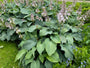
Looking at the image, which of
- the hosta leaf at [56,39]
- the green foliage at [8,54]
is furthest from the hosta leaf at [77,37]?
the green foliage at [8,54]

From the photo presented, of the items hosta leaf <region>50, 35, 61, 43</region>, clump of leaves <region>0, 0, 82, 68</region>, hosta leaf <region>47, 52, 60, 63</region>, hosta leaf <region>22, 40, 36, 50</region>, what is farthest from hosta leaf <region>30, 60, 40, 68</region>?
hosta leaf <region>50, 35, 61, 43</region>

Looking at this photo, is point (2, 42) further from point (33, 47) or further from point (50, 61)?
point (50, 61)

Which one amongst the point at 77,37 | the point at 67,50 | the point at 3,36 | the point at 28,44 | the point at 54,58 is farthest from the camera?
the point at 3,36

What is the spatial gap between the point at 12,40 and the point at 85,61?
241 cm

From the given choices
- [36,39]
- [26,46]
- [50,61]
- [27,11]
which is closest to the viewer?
[50,61]

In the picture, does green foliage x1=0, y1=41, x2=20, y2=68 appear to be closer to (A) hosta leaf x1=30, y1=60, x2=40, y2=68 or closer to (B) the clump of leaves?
(B) the clump of leaves

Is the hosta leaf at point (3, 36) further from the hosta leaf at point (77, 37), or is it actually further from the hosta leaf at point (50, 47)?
the hosta leaf at point (77, 37)

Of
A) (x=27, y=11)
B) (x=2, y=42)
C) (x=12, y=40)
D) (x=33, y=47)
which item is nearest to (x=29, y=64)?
(x=33, y=47)

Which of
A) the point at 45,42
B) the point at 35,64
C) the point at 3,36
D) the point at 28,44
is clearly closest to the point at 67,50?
the point at 45,42

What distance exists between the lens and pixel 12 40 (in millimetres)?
3615

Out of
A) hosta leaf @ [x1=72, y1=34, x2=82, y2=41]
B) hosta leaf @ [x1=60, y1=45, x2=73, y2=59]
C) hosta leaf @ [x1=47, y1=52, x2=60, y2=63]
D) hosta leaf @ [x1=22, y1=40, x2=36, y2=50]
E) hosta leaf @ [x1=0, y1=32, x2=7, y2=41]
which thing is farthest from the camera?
hosta leaf @ [x1=0, y1=32, x2=7, y2=41]

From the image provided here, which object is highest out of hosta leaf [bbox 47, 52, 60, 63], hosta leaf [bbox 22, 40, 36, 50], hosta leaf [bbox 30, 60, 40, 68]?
hosta leaf [bbox 22, 40, 36, 50]

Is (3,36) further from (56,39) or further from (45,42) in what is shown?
(56,39)

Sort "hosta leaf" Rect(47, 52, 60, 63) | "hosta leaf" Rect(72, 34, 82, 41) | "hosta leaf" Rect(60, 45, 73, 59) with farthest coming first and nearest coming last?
1. "hosta leaf" Rect(72, 34, 82, 41)
2. "hosta leaf" Rect(60, 45, 73, 59)
3. "hosta leaf" Rect(47, 52, 60, 63)
